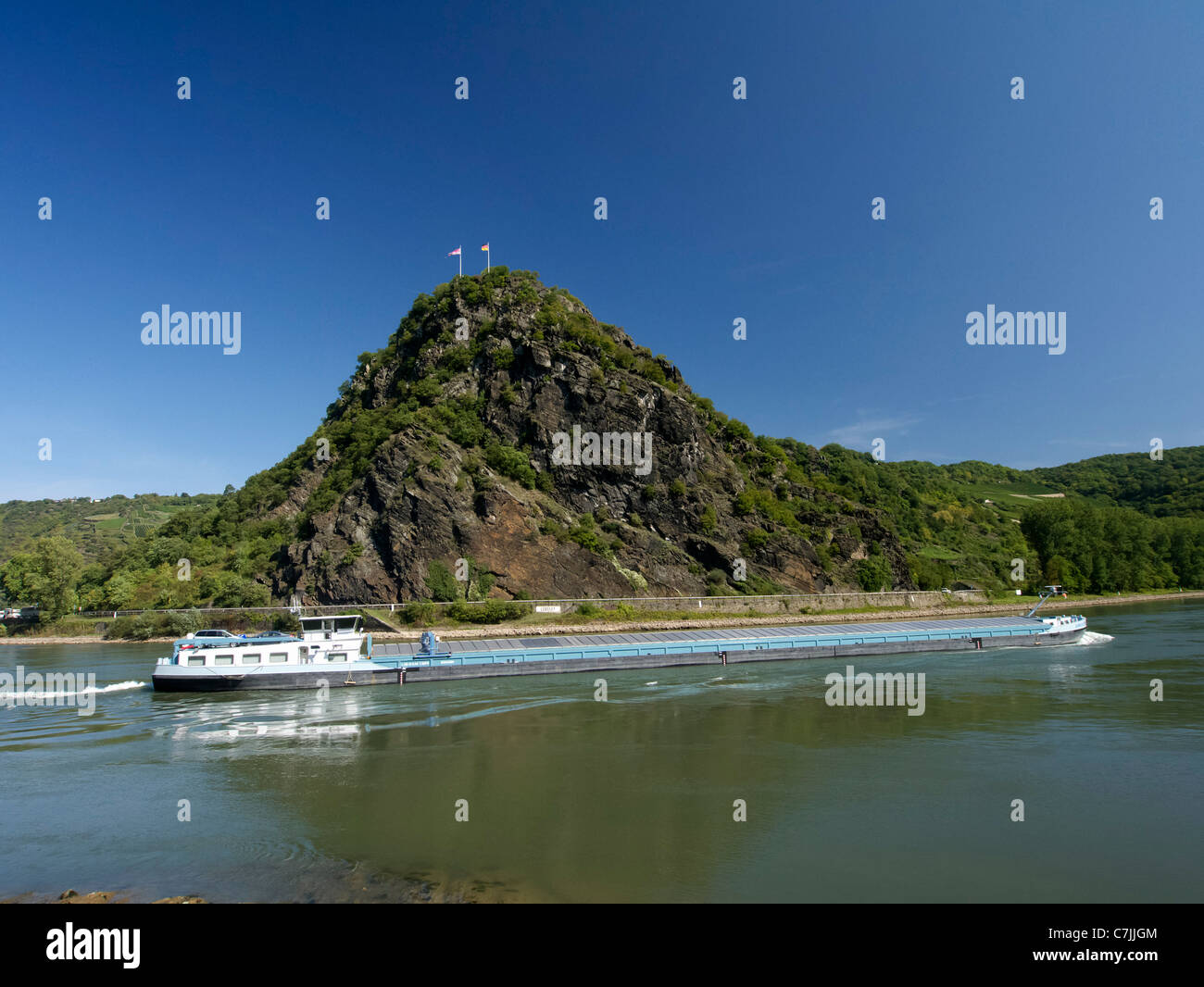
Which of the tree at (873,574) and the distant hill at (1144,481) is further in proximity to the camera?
the distant hill at (1144,481)

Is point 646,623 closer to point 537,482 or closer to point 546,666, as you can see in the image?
point 546,666

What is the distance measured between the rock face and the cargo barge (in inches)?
447

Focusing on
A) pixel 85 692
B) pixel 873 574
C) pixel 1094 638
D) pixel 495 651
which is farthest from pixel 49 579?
pixel 1094 638

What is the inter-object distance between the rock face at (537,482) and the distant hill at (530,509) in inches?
9.1

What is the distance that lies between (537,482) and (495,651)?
3324cm

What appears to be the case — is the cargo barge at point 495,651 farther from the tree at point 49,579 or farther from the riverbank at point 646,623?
the tree at point 49,579

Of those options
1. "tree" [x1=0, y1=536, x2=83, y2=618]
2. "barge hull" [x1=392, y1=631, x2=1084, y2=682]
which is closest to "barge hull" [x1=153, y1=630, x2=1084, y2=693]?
"barge hull" [x1=392, y1=631, x2=1084, y2=682]

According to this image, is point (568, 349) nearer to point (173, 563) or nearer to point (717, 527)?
point (717, 527)

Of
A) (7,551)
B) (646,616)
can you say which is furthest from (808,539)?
(7,551)

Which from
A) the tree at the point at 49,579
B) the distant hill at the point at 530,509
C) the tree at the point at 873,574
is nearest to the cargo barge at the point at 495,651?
the distant hill at the point at 530,509

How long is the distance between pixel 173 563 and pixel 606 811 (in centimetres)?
7017

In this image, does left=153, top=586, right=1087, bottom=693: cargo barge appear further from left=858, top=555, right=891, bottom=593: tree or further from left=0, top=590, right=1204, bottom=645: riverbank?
left=858, top=555, right=891, bottom=593: tree

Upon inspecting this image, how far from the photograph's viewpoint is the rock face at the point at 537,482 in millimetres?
59562

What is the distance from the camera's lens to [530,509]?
65.5 metres
